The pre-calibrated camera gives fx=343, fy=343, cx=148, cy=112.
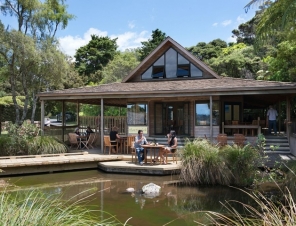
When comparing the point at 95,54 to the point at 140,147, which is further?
the point at 95,54

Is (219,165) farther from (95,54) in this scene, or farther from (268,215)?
(95,54)

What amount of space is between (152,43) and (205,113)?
31.0 metres

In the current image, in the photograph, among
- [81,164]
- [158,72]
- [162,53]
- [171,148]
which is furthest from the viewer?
[158,72]

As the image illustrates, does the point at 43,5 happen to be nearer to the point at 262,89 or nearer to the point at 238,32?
the point at 262,89

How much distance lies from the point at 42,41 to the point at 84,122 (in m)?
9.15

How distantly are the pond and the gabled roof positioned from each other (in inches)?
364

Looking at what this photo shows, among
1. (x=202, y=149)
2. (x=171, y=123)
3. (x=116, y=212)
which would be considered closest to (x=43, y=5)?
(x=171, y=123)

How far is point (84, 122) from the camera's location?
66.7 ft

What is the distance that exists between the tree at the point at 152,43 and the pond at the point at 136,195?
35544 millimetres

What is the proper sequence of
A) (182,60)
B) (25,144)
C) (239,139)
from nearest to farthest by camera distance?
(239,139)
(25,144)
(182,60)

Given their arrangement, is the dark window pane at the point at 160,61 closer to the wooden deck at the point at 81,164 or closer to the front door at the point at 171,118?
the front door at the point at 171,118

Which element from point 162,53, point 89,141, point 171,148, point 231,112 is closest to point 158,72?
point 162,53

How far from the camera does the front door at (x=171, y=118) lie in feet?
64.8

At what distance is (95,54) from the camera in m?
51.2
